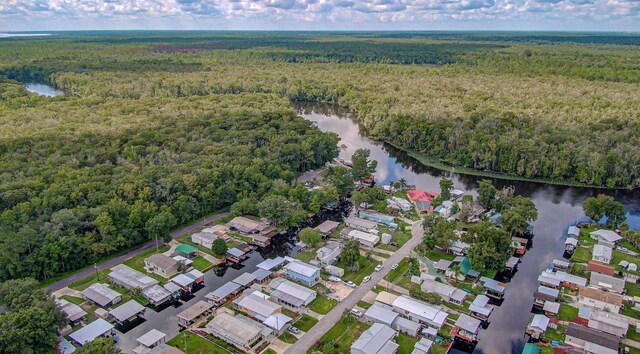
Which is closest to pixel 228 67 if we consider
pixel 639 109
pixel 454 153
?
pixel 454 153

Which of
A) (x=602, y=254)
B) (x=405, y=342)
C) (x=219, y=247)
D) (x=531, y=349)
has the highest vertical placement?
(x=219, y=247)

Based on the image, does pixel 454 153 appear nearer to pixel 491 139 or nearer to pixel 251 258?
pixel 491 139

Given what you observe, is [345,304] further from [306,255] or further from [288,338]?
[306,255]

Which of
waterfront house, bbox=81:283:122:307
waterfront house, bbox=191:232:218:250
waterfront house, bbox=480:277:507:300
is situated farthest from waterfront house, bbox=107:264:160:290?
waterfront house, bbox=480:277:507:300

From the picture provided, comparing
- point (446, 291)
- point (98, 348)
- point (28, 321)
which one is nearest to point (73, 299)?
point (28, 321)

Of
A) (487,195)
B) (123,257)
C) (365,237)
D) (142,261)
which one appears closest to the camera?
(142,261)
